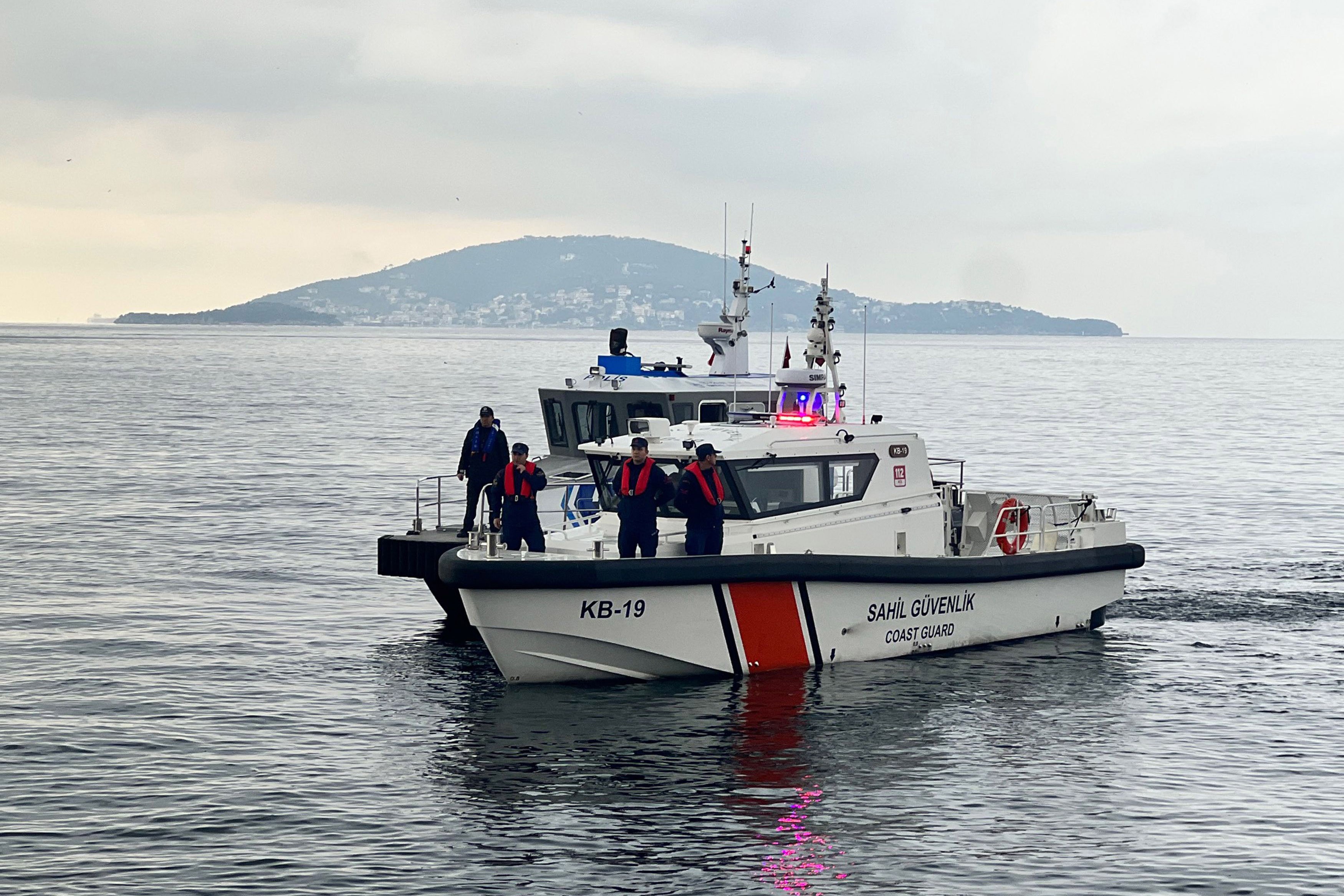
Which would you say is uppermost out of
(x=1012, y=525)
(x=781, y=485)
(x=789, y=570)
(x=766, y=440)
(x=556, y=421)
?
(x=766, y=440)

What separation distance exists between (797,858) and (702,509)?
171 inches

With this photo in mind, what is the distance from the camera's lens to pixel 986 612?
1634 cm

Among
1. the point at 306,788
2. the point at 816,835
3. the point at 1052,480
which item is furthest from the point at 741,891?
the point at 1052,480

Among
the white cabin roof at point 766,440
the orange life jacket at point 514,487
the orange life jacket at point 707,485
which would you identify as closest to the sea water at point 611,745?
the orange life jacket at point 707,485

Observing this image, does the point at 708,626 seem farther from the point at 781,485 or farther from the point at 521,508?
the point at 521,508

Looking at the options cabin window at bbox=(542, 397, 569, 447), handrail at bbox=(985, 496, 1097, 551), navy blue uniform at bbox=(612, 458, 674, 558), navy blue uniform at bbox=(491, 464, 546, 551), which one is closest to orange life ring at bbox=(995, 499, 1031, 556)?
handrail at bbox=(985, 496, 1097, 551)

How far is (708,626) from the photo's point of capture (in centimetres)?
1422

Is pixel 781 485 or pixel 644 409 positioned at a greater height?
pixel 644 409

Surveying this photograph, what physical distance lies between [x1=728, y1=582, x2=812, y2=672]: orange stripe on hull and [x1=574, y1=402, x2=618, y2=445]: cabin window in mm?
6675

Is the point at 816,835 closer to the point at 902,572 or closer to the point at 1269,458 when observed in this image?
the point at 902,572

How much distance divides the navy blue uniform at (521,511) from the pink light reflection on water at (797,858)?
13.2 ft

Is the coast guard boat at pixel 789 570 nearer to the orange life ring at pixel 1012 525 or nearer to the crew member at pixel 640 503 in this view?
the orange life ring at pixel 1012 525

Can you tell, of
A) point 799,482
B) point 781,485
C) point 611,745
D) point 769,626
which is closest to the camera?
point 611,745

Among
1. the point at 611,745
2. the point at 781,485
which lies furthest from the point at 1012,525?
the point at 611,745
